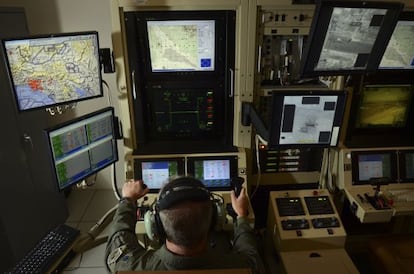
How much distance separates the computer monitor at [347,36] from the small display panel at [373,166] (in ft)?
2.17

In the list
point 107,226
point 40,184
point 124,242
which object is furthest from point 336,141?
point 40,184

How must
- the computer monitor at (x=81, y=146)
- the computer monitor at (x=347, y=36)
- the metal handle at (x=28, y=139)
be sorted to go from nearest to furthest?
the computer monitor at (x=347, y=36) < the computer monitor at (x=81, y=146) < the metal handle at (x=28, y=139)

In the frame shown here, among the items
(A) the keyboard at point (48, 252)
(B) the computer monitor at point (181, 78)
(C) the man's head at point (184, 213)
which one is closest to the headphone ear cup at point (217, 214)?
(C) the man's head at point (184, 213)

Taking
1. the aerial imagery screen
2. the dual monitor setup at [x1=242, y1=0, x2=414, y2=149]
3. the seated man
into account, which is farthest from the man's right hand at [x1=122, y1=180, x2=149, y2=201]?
the aerial imagery screen

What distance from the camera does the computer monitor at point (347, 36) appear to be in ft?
5.07

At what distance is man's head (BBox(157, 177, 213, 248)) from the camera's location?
1200 mm

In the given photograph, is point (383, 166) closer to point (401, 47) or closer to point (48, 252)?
point (401, 47)

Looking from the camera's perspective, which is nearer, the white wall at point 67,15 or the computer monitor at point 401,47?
the computer monitor at point 401,47

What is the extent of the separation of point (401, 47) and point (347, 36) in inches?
23.0

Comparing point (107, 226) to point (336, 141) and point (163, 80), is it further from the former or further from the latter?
point (336, 141)

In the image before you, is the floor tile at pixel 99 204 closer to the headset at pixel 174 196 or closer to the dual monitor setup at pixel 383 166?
the headset at pixel 174 196

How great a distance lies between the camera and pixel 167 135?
2227 millimetres

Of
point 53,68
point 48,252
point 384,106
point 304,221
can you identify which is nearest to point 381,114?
point 384,106

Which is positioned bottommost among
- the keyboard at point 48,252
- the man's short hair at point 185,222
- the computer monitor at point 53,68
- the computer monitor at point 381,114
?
the keyboard at point 48,252
